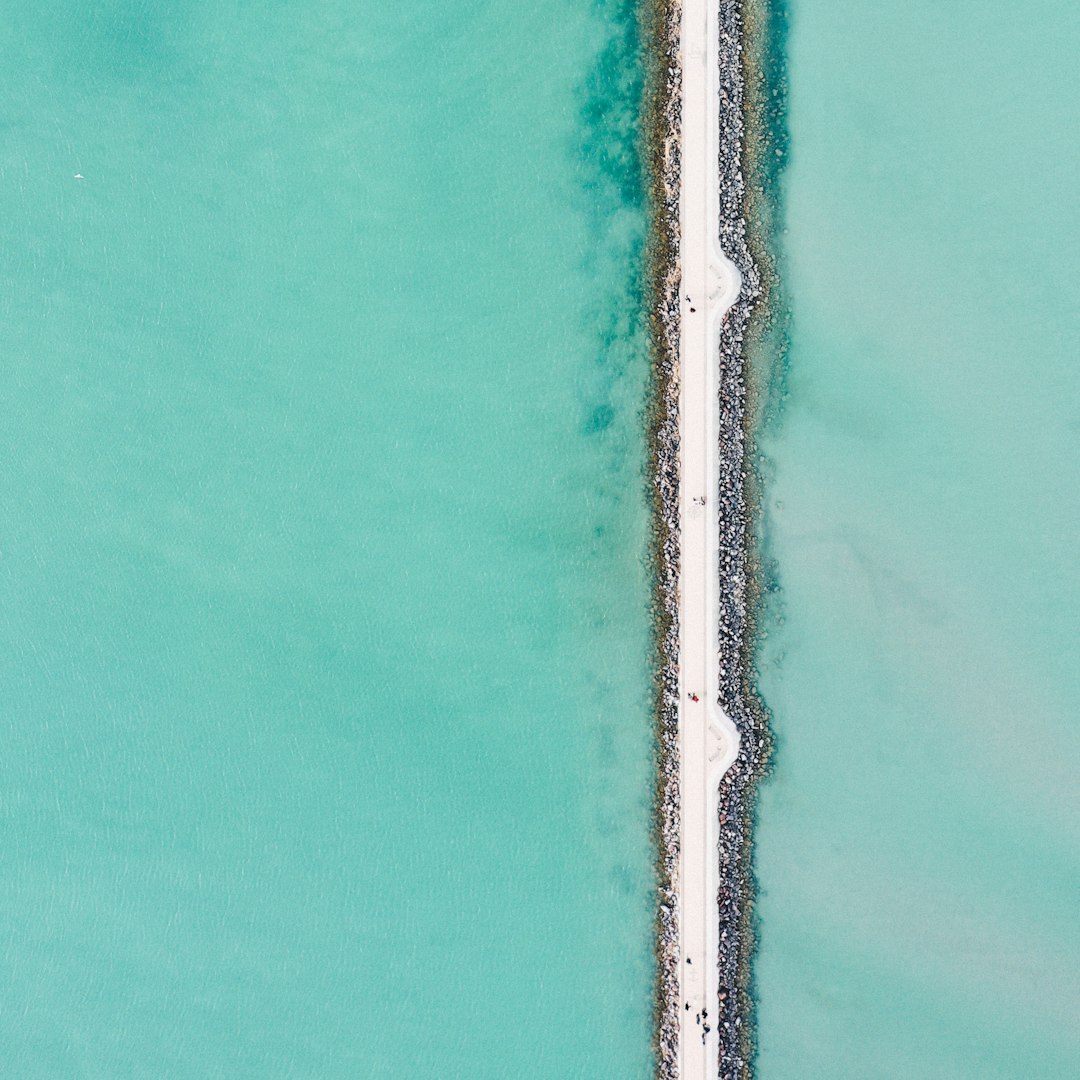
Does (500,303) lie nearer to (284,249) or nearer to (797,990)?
(284,249)

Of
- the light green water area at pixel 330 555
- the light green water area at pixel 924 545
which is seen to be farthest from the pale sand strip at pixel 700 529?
the light green water area at pixel 924 545

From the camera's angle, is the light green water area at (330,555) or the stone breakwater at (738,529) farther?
the light green water area at (330,555)

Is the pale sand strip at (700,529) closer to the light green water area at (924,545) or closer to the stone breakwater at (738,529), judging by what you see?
the stone breakwater at (738,529)

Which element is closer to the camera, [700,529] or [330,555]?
[700,529]

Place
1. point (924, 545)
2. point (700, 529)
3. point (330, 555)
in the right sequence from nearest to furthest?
point (700, 529), point (924, 545), point (330, 555)

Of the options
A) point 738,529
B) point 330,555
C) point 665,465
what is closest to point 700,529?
point 738,529

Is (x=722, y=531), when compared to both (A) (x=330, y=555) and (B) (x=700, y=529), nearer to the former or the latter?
(B) (x=700, y=529)

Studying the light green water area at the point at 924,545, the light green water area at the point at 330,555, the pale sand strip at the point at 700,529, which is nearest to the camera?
the pale sand strip at the point at 700,529
